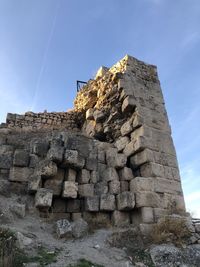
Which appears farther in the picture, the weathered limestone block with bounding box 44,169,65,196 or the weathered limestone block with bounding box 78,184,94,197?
the weathered limestone block with bounding box 78,184,94,197

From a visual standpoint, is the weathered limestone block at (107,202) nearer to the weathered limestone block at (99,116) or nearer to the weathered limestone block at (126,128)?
the weathered limestone block at (126,128)

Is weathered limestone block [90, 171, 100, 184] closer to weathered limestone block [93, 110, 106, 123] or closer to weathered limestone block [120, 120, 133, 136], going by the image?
weathered limestone block [120, 120, 133, 136]

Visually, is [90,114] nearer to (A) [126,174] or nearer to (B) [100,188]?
(A) [126,174]

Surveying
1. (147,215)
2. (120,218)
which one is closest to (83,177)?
(120,218)

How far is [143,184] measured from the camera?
24.7 feet

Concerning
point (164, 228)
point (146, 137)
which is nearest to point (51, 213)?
point (164, 228)

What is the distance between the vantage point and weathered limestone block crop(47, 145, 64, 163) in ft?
24.5

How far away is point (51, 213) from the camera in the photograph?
7.08 meters

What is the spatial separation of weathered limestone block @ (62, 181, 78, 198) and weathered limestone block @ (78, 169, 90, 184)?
34 cm

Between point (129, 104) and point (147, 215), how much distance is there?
3.26 metres

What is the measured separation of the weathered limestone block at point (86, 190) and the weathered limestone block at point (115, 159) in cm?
95

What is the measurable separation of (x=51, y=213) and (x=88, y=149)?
2.14 m

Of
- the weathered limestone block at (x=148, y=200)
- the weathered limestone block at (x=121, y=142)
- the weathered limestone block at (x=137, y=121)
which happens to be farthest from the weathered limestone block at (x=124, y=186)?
the weathered limestone block at (x=137, y=121)

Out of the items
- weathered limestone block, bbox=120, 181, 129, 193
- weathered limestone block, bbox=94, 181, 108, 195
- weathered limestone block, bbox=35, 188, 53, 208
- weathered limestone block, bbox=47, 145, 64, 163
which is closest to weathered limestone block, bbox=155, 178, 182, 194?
weathered limestone block, bbox=120, 181, 129, 193
